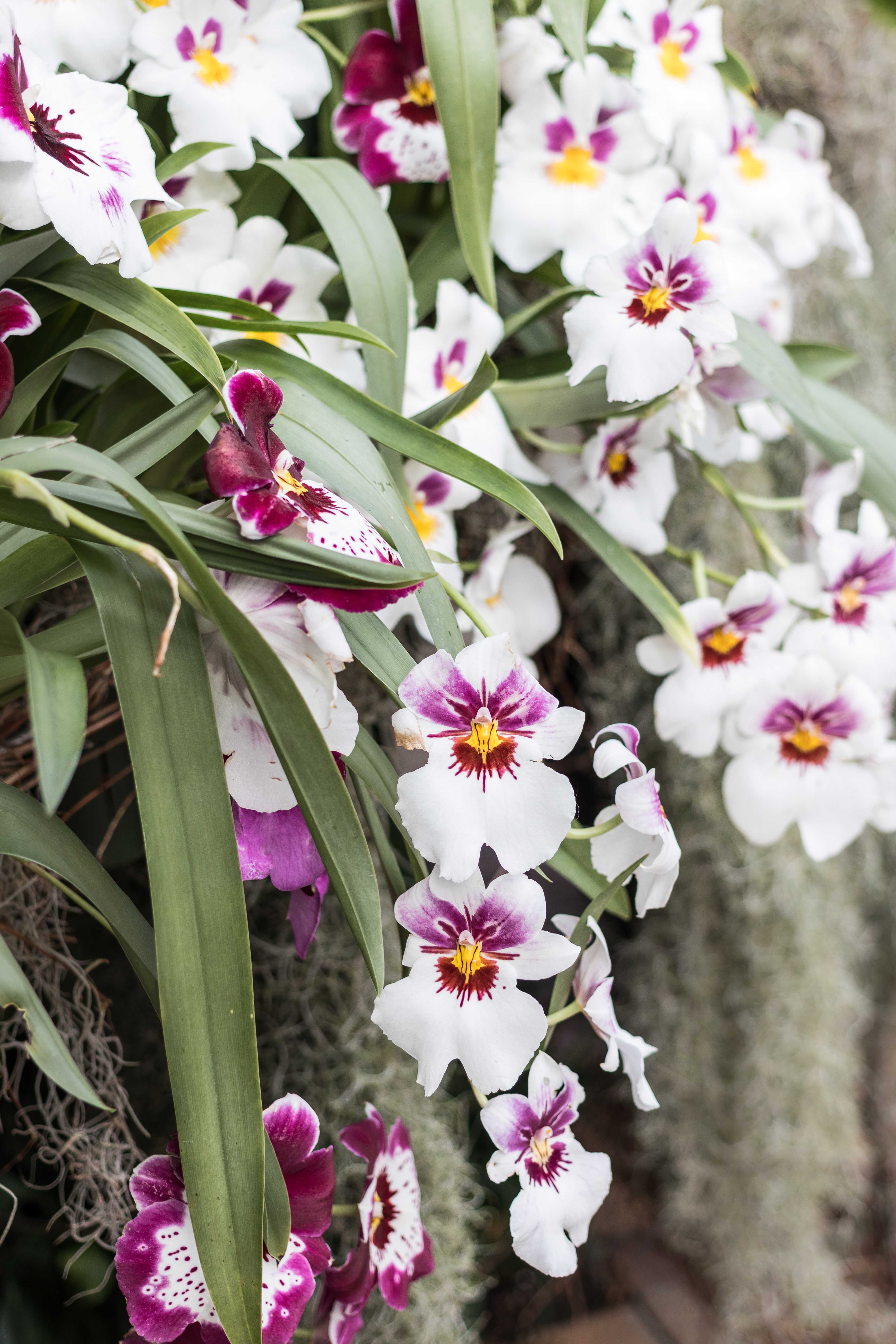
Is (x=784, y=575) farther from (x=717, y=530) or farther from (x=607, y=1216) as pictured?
(x=607, y=1216)

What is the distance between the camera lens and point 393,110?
599mm

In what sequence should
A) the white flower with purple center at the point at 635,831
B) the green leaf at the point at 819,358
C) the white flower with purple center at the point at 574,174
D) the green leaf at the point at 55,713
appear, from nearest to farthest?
the green leaf at the point at 55,713, the white flower with purple center at the point at 635,831, the white flower with purple center at the point at 574,174, the green leaf at the point at 819,358

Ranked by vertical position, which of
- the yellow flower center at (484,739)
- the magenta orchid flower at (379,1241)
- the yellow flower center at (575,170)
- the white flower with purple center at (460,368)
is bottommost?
the magenta orchid flower at (379,1241)

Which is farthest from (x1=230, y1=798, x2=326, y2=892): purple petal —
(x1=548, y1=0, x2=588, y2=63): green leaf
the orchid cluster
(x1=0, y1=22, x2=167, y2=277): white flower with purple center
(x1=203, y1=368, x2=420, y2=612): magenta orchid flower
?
(x1=548, y1=0, x2=588, y2=63): green leaf

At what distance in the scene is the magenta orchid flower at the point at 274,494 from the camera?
343mm

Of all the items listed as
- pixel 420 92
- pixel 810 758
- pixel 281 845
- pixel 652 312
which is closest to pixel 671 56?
pixel 420 92

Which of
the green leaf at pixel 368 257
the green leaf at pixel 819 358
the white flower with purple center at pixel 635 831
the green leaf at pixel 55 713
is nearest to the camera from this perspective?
the green leaf at pixel 55 713

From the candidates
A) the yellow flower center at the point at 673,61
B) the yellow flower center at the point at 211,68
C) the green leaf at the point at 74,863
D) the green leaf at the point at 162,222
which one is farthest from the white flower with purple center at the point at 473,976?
the yellow flower center at the point at 673,61

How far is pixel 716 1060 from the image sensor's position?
3.52 feet

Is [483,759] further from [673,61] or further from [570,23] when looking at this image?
[673,61]

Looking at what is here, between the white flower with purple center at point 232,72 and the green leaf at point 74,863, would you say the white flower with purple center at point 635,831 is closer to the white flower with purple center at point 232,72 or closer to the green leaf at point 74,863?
the green leaf at point 74,863

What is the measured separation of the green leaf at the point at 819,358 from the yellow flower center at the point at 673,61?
22cm

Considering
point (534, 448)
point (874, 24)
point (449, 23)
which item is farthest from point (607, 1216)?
point (874, 24)

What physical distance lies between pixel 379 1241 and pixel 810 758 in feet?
1.41
